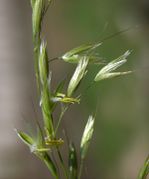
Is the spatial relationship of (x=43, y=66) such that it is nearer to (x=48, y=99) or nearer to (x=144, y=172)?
(x=48, y=99)

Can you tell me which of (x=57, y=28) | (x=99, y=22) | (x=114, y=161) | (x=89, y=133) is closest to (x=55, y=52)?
(x=57, y=28)

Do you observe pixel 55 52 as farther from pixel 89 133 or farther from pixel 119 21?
pixel 89 133

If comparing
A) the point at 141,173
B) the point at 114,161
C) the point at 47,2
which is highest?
the point at 47,2

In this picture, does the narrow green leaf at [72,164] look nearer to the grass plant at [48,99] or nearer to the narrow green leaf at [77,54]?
the grass plant at [48,99]

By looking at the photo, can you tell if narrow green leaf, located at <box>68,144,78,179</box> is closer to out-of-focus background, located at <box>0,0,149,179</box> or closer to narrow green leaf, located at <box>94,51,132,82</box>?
narrow green leaf, located at <box>94,51,132,82</box>

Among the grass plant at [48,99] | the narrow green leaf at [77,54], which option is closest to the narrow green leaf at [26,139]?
the grass plant at [48,99]

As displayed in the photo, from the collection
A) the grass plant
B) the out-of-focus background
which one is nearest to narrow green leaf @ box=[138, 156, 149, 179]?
the grass plant

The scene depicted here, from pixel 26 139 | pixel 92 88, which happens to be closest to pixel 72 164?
pixel 26 139
